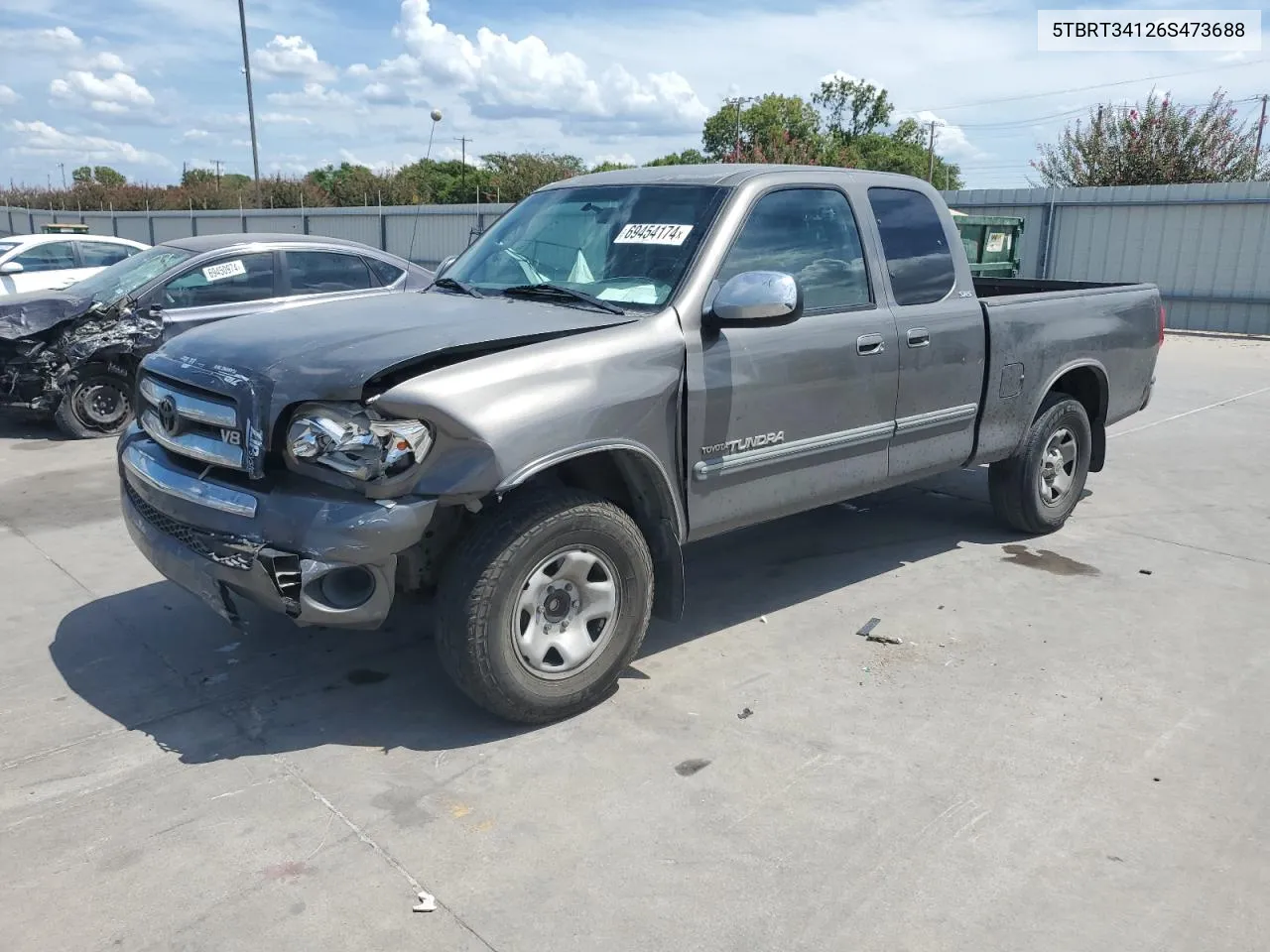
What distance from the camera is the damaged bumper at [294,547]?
10.7 ft

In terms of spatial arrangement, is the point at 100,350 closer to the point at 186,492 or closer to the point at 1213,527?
the point at 186,492

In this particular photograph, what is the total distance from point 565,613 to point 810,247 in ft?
6.56

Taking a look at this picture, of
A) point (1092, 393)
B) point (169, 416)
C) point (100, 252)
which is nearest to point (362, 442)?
point (169, 416)

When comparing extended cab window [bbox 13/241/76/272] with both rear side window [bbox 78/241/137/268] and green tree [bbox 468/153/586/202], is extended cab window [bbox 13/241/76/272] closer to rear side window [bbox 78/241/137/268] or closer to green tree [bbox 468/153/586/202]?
rear side window [bbox 78/241/137/268]

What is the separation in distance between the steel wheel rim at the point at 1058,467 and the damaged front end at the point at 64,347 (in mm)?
6886

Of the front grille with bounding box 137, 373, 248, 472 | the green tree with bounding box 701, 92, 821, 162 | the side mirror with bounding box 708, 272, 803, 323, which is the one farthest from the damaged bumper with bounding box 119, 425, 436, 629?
the green tree with bounding box 701, 92, 821, 162

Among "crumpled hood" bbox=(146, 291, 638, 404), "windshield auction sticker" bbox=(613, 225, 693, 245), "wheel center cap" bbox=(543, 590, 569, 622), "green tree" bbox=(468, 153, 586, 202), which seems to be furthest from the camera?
"green tree" bbox=(468, 153, 586, 202)

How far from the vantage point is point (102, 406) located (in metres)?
8.86

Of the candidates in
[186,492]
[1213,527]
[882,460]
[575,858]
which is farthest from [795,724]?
[1213,527]

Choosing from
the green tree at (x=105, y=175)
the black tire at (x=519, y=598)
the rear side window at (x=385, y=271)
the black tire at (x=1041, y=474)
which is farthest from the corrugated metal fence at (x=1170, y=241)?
the green tree at (x=105, y=175)

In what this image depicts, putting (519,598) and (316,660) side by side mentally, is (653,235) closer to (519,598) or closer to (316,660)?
(519,598)

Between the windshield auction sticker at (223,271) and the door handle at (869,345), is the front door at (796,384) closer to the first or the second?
the door handle at (869,345)

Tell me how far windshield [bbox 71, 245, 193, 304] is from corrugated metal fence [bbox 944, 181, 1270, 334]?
50.7ft

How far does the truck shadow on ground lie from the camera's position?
3.73 m
